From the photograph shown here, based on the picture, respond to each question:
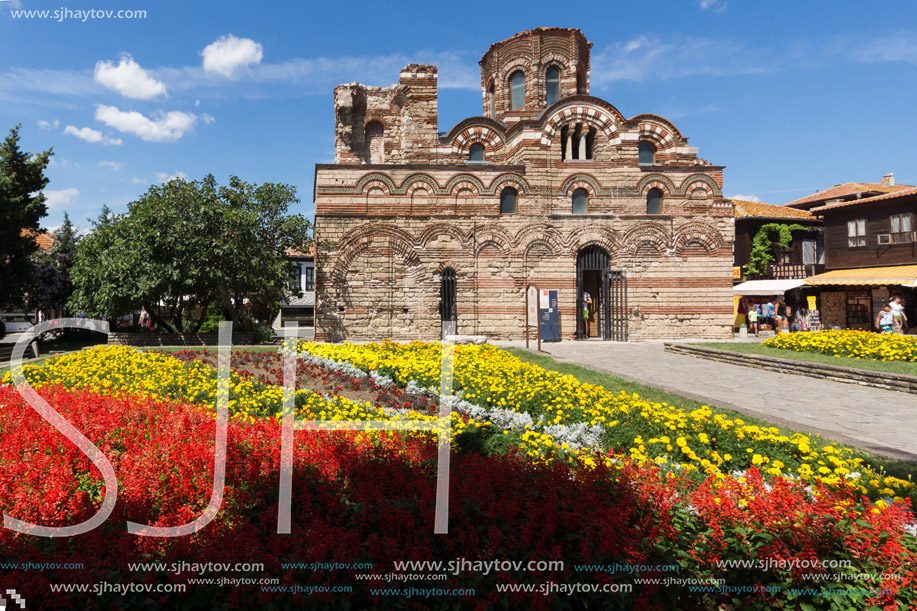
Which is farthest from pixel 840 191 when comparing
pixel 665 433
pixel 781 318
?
pixel 665 433

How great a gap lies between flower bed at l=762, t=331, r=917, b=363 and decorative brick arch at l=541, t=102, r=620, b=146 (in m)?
10.0

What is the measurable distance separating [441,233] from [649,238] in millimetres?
8028

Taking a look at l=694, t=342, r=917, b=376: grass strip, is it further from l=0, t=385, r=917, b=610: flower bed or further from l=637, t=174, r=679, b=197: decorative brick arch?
l=0, t=385, r=917, b=610: flower bed

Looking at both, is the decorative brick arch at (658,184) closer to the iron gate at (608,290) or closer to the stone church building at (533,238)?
the stone church building at (533,238)

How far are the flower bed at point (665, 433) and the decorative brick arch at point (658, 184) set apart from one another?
1370 cm

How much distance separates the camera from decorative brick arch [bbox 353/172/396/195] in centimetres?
1875

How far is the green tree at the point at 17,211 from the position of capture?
18.9 m

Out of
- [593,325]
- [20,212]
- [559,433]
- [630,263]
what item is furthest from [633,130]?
[20,212]

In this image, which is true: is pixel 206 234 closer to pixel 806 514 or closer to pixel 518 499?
pixel 518 499

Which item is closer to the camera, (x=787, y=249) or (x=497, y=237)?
(x=497, y=237)

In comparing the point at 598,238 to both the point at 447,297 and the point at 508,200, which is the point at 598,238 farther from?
the point at 447,297

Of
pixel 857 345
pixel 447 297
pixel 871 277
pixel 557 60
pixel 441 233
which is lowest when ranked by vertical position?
pixel 857 345

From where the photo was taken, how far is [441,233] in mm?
18922

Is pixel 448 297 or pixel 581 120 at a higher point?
pixel 581 120
